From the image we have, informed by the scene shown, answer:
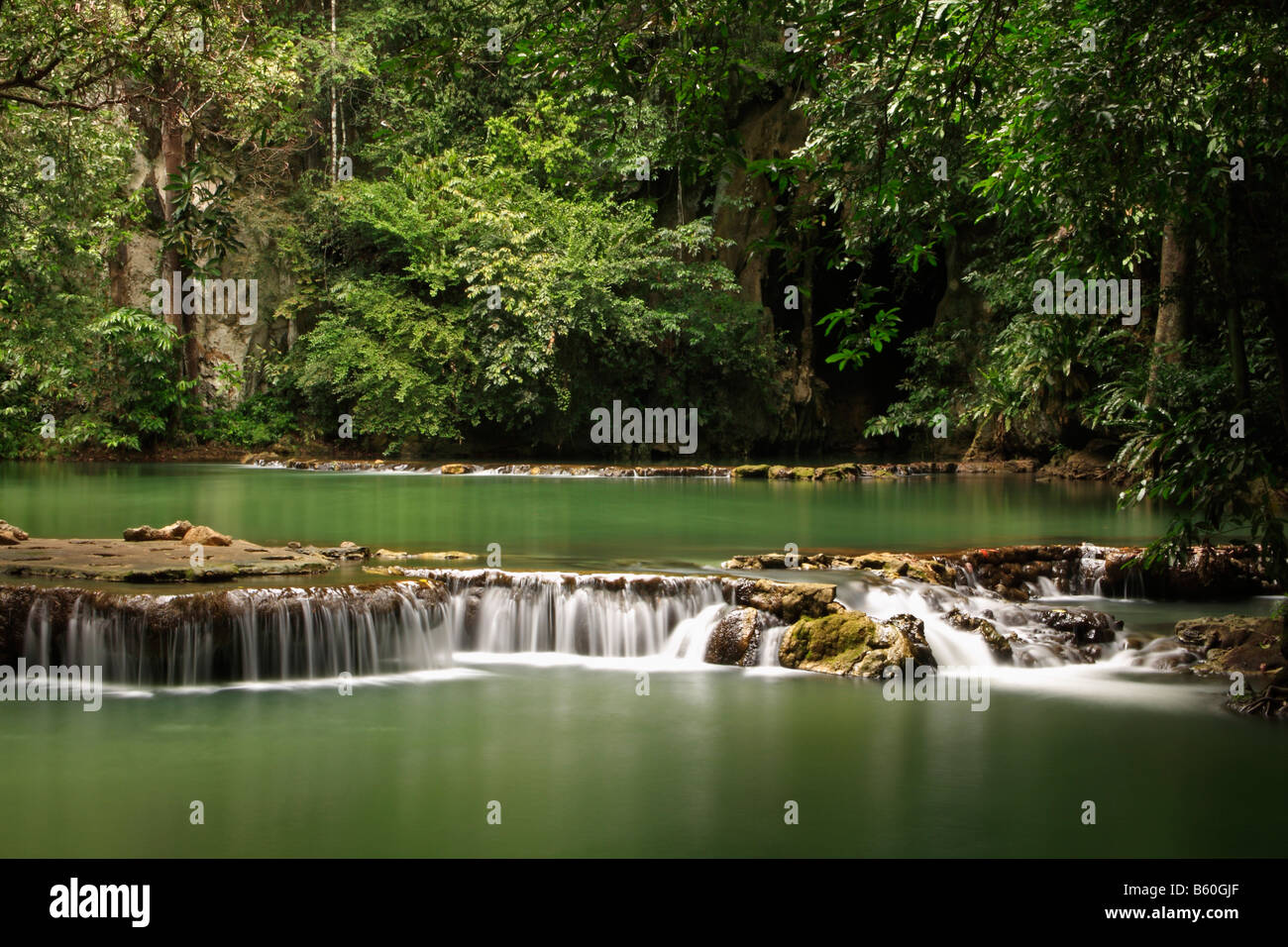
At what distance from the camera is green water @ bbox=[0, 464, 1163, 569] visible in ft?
44.5

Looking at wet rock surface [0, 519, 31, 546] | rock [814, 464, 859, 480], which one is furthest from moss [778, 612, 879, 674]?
rock [814, 464, 859, 480]

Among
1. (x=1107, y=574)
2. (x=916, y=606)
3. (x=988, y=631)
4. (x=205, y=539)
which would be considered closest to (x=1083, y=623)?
(x=988, y=631)

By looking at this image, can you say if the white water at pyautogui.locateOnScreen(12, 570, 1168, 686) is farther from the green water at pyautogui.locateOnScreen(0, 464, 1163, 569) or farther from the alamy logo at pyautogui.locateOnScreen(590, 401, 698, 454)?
the alamy logo at pyautogui.locateOnScreen(590, 401, 698, 454)

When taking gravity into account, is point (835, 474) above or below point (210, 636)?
above

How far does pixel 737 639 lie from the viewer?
9648 mm

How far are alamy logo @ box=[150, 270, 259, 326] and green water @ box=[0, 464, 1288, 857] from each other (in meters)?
21.4

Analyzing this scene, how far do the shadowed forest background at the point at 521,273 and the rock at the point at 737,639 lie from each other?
3417 mm

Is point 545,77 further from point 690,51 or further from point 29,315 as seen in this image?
point 29,315

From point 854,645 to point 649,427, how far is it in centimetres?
2136

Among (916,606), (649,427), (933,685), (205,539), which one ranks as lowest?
(933,685)

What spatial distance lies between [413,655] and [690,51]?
18.9 ft

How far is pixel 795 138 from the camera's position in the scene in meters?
29.7

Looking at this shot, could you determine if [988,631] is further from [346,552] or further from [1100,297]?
[1100,297]
